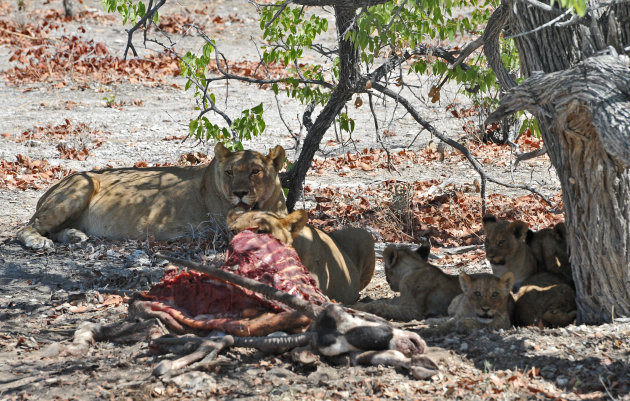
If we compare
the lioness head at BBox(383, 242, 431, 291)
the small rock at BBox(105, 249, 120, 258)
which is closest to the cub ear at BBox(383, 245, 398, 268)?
the lioness head at BBox(383, 242, 431, 291)

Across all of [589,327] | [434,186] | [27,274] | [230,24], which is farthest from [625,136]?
[230,24]

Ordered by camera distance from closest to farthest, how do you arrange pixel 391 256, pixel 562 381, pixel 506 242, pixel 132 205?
pixel 562 381, pixel 506 242, pixel 391 256, pixel 132 205

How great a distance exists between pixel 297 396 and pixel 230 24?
20589mm

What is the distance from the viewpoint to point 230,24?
24250 millimetres

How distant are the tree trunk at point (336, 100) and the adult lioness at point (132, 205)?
812 millimetres

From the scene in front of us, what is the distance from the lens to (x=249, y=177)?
330 inches

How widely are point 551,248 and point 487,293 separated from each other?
1315 mm

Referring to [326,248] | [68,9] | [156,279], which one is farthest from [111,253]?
[68,9]

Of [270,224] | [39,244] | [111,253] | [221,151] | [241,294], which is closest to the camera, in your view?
[241,294]

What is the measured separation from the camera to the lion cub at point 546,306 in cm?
616

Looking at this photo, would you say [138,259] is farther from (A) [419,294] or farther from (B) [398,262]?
(A) [419,294]

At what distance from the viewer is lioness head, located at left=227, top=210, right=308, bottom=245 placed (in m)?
6.39

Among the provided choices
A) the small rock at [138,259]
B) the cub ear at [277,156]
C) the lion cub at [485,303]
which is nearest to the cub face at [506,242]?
the lion cub at [485,303]

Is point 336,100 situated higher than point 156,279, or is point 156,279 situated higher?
point 336,100
